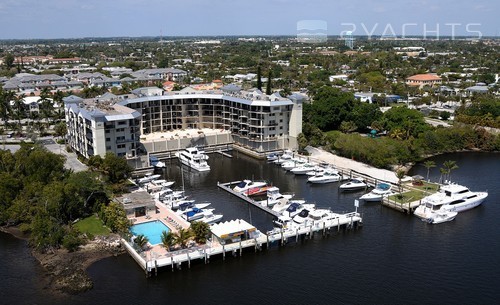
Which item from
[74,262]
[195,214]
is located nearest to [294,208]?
[195,214]

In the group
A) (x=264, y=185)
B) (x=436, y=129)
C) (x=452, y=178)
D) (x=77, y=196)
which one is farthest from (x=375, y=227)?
(x=436, y=129)

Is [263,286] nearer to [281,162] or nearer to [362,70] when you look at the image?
[281,162]

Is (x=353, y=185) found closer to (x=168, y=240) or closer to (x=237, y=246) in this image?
(x=237, y=246)

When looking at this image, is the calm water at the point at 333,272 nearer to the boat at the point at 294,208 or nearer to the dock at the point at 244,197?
the dock at the point at 244,197

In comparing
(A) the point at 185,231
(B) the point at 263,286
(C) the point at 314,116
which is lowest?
(B) the point at 263,286

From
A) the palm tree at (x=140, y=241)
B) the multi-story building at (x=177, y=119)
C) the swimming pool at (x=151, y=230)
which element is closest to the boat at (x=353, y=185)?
the multi-story building at (x=177, y=119)
